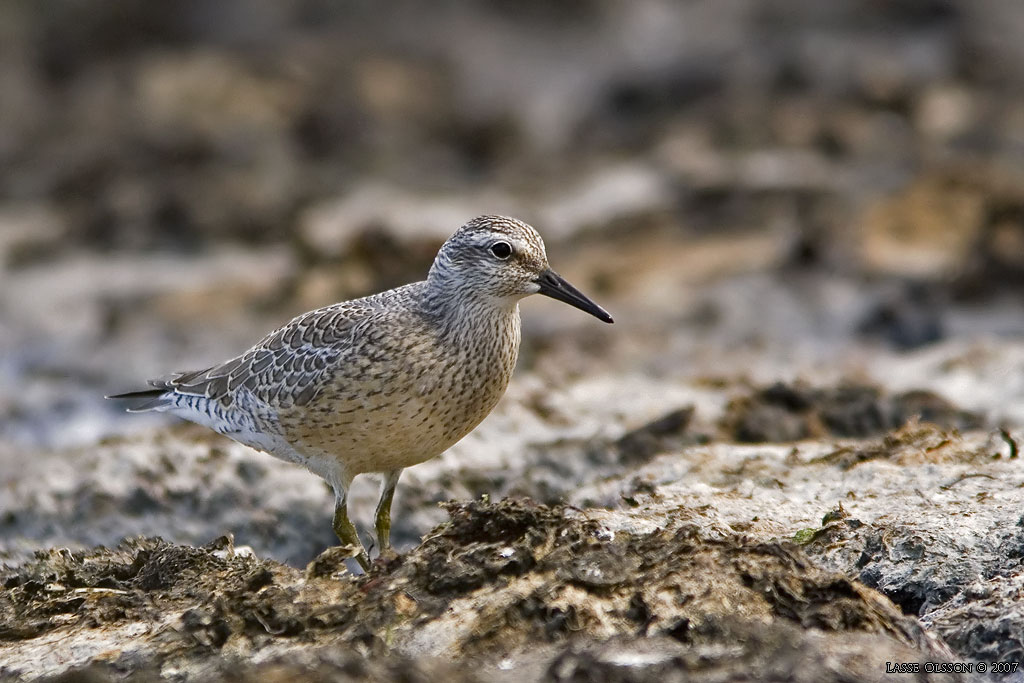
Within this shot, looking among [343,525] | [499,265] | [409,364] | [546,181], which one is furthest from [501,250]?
[546,181]

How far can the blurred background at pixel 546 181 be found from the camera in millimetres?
12922

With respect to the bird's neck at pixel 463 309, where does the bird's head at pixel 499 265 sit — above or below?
above

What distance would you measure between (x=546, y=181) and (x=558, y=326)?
4.98 meters

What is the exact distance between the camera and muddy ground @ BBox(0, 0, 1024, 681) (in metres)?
5.13

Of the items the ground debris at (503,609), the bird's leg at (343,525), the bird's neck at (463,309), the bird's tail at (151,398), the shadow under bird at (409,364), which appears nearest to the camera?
the ground debris at (503,609)

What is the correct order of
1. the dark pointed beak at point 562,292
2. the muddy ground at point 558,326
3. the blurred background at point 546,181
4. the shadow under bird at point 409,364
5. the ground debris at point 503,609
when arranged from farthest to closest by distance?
the blurred background at point 546,181, the dark pointed beak at point 562,292, the shadow under bird at point 409,364, the muddy ground at point 558,326, the ground debris at point 503,609

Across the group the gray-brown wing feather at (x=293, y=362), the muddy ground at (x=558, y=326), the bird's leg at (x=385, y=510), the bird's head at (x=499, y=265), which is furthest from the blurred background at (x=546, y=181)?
the bird's head at (x=499, y=265)

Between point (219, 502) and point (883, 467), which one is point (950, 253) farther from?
point (219, 502)

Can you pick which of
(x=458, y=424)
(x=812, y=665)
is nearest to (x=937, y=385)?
(x=458, y=424)

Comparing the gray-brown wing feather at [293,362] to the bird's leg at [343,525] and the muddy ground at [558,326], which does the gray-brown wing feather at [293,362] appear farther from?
the muddy ground at [558,326]

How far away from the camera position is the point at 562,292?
7.05 metres

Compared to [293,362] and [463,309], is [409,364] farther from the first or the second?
[293,362]

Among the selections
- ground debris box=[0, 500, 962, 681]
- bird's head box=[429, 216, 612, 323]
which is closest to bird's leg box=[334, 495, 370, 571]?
bird's head box=[429, 216, 612, 323]

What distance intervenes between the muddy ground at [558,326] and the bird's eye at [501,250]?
4.73 feet
